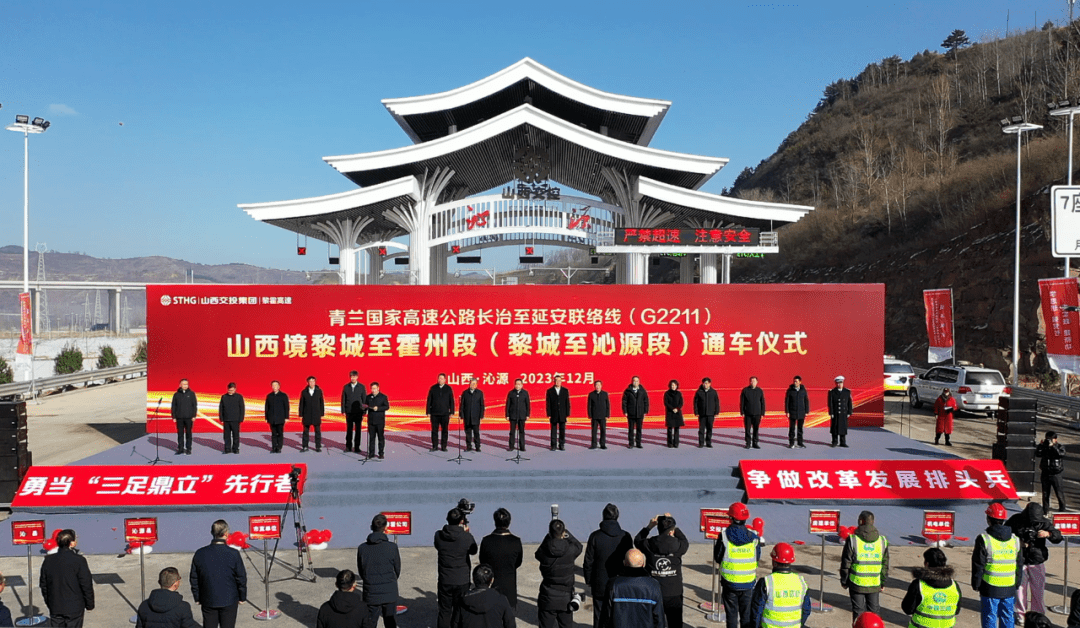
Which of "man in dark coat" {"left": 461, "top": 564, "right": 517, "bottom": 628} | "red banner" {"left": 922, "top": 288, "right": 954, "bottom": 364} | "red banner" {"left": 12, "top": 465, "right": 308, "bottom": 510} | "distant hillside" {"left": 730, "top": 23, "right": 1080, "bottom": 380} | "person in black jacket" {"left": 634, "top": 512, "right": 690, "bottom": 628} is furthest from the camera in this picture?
"distant hillside" {"left": 730, "top": 23, "right": 1080, "bottom": 380}

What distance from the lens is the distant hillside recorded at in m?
36.6

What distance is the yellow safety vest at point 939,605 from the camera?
601 centimetres

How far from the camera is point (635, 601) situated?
584 cm

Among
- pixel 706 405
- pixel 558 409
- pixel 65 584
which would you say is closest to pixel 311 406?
pixel 558 409

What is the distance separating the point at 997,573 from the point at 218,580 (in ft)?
24.2

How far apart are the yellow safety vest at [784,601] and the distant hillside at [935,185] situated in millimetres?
31872

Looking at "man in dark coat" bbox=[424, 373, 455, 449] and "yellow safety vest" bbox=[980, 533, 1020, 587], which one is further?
"man in dark coat" bbox=[424, 373, 455, 449]

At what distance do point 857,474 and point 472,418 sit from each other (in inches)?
283

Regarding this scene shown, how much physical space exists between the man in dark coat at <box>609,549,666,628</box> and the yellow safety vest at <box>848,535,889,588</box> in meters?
2.62

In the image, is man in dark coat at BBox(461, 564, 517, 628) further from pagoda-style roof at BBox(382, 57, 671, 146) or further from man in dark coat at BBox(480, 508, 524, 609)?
pagoda-style roof at BBox(382, 57, 671, 146)

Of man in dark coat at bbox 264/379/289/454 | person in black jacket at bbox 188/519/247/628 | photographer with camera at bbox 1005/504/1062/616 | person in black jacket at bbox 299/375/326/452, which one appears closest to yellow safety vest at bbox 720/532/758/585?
Answer: photographer with camera at bbox 1005/504/1062/616

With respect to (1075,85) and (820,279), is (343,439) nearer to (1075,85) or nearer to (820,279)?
(820,279)

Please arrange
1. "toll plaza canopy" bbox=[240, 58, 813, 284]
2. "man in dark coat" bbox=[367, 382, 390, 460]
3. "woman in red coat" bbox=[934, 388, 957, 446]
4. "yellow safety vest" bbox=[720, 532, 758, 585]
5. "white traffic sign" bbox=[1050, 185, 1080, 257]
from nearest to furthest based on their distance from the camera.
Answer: "yellow safety vest" bbox=[720, 532, 758, 585], "white traffic sign" bbox=[1050, 185, 1080, 257], "man in dark coat" bbox=[367, 382, 390, 460], "woman in red coat" bbox=[934, 388, 957, 446], "toll plaza canopy" bbox=[240, 58, 813, 284]

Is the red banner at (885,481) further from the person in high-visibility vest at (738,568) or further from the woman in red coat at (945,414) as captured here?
the person in high-visibility vest at (738,568)
